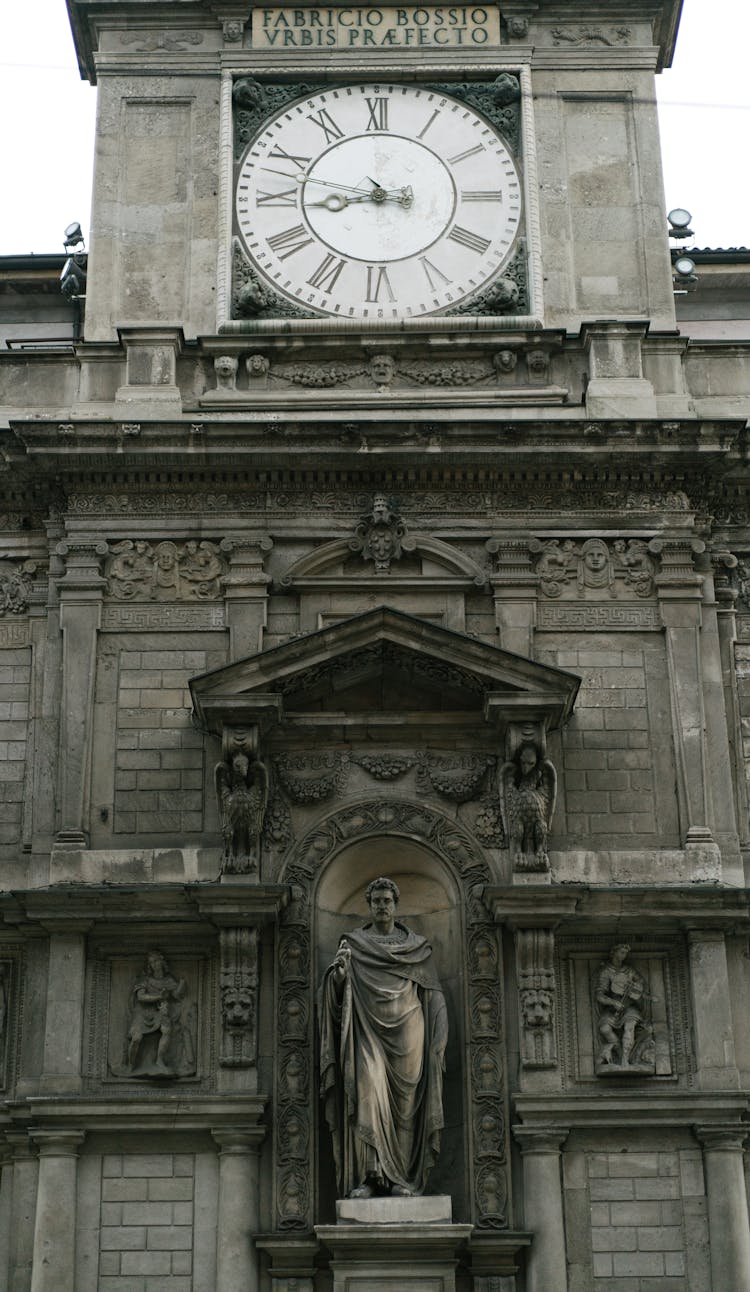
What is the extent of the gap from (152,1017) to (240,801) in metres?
1.58

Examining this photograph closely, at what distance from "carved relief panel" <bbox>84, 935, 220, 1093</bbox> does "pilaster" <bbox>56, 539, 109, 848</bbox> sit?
939 millimetres

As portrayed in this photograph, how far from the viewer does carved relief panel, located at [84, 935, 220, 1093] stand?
14.2 metres

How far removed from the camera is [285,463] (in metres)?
15.7

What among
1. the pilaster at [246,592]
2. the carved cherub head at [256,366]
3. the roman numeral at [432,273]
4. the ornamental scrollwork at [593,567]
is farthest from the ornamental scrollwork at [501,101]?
the pilaster at [246,592]

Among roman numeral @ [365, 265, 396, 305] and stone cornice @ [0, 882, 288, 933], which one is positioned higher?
roman numeral @ [365, 265, 396, 305]

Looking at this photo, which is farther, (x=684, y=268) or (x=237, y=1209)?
(x=684, y=268)

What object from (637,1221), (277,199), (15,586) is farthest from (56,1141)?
(277,199)

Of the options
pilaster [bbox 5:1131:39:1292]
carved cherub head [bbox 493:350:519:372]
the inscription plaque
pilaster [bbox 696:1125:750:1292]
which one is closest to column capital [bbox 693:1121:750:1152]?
pilaster [bbox 696:1125:750:1292]

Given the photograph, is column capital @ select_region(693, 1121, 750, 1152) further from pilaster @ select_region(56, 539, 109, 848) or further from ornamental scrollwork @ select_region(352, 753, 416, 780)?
pilaster @ select_region(56, 539, 109, 848)

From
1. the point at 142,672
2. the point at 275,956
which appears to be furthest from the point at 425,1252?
the point at 142,672

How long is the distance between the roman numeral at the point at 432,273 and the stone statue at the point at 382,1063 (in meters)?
5.38

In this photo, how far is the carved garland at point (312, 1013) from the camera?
13.9 metres

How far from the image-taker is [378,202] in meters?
17.1

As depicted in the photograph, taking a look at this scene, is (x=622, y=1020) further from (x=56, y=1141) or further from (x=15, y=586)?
(x=15, y=586)
